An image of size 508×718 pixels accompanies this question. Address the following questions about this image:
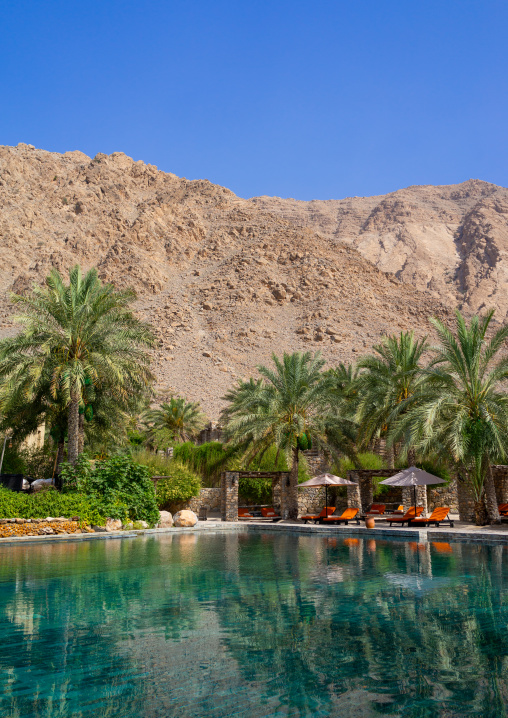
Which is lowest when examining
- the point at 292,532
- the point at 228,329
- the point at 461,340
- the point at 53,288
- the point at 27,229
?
the point at 292,532

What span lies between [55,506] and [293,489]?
9859 mm

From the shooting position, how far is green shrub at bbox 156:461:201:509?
78.7 ft

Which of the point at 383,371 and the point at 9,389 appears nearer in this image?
the point at 9,389

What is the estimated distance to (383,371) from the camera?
982 inches

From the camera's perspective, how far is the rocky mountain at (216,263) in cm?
7400

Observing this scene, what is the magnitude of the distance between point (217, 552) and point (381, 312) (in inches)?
2846

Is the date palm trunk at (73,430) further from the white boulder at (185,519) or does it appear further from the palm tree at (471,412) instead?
the palm tree at (471,412)

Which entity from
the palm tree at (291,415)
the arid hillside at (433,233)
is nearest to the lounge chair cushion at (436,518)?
the palm tree at (291,415)

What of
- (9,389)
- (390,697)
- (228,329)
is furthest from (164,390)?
(390,697)

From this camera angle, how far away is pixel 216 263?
9138 centimetres

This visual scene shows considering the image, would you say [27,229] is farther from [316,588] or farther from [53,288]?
[316,588]

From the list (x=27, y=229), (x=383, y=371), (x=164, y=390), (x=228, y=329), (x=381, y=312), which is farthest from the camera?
(x=27, y=229)

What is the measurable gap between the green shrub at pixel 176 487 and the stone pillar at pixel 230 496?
148cm

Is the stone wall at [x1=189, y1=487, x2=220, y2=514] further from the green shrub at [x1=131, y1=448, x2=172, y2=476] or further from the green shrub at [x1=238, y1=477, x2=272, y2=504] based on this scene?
the green shrub at [x1=131, y1=448, x2=172, y2=476]
